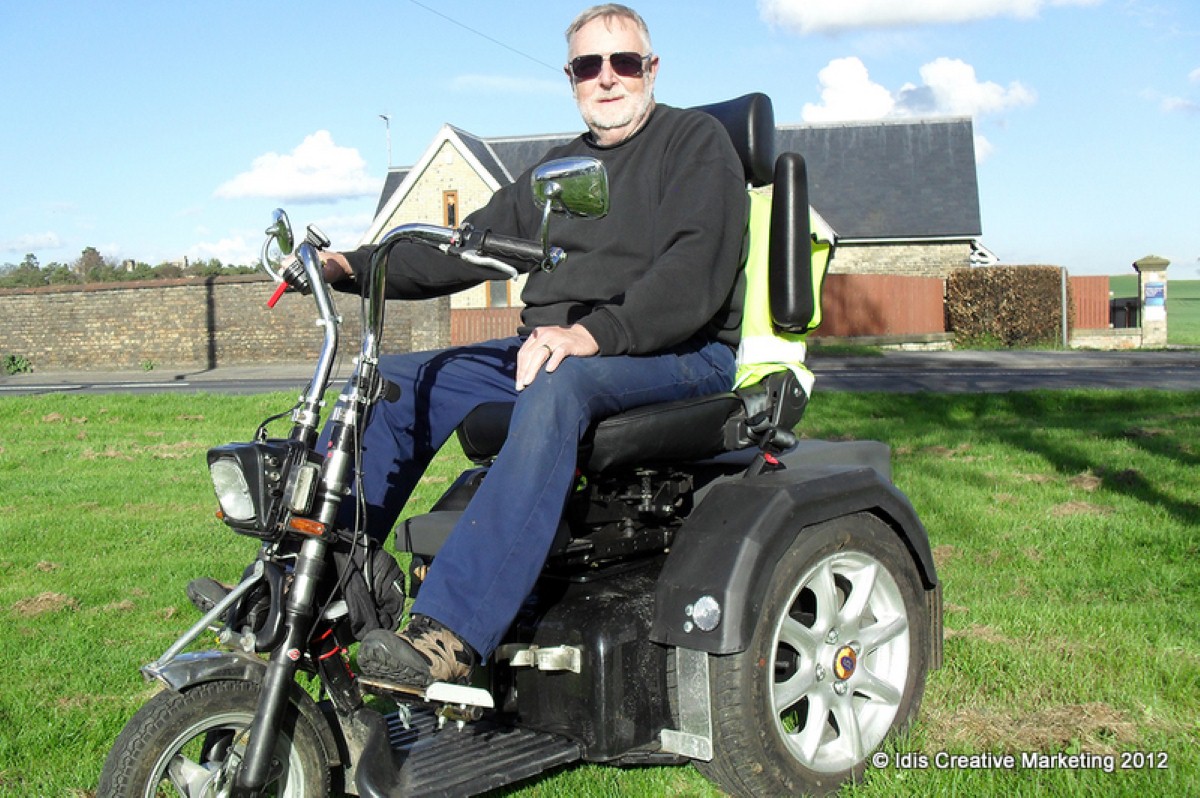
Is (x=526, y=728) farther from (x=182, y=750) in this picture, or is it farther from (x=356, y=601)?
(x=182, y=750)

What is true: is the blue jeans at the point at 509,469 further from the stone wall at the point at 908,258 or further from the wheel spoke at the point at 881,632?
the stone wall at the point at 908,258

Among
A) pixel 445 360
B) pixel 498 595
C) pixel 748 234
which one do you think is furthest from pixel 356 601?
pixel 748 234

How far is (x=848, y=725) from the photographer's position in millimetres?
3223

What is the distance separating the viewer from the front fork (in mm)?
2498

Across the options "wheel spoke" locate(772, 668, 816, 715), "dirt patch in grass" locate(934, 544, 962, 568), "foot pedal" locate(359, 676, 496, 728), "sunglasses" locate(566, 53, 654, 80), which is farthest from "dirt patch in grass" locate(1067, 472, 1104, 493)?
"foot pedal" locate(359, 676, 496, 728)

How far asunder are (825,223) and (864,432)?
29.0 m

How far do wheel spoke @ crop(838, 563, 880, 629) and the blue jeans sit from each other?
2.28ft

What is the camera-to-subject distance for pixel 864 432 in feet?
31.9

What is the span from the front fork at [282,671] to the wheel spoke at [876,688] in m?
1.56

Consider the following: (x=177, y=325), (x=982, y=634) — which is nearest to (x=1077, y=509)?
(x=982, y=634)

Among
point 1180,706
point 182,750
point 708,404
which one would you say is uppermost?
point 708,404

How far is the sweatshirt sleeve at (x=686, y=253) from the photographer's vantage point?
310 centimetres

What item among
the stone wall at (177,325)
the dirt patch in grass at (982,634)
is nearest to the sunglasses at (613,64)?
the dirt patch in grass at (982,634)

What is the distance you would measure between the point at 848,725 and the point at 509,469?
1247mm
